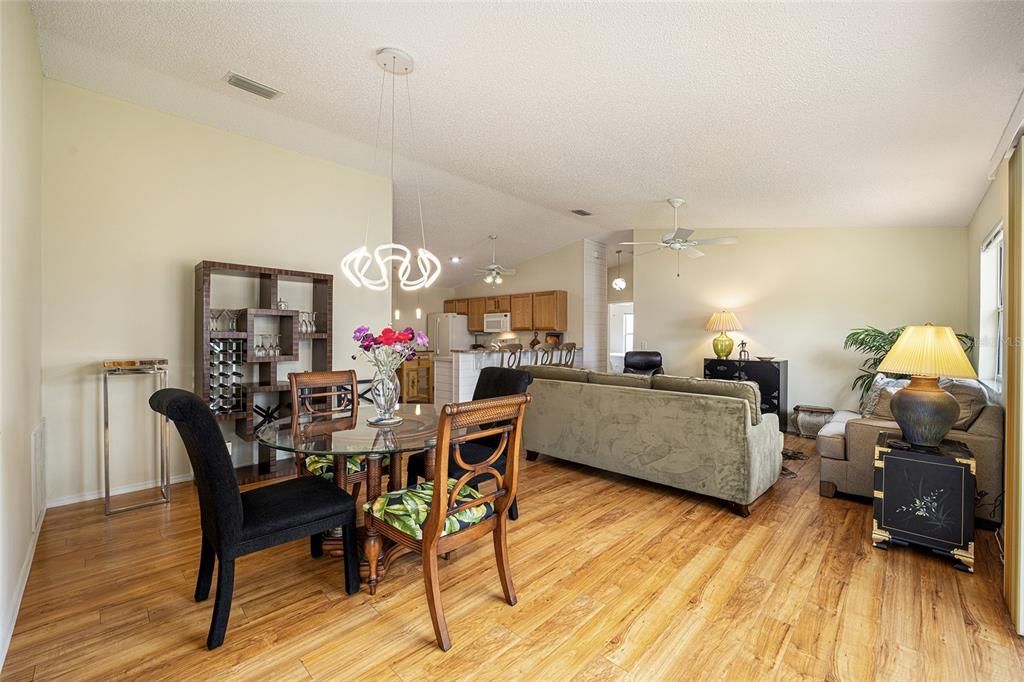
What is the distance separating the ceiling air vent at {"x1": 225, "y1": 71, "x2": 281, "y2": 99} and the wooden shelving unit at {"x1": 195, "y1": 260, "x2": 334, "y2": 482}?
49.7 inches

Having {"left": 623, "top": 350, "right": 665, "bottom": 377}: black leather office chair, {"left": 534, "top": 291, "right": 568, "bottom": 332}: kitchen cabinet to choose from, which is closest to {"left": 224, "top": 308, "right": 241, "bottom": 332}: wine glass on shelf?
{"left": 623, "top": 350, "right": 665, "bottom": 377}: black leather office chair

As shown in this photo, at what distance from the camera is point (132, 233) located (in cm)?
348

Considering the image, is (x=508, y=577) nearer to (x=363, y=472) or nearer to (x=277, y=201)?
(x=363, y=472)

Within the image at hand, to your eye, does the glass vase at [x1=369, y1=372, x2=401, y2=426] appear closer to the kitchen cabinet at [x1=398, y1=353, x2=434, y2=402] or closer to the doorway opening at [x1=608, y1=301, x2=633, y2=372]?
the kitchen cabinet at [x1=398, y1=353, x2=434, y2=402]

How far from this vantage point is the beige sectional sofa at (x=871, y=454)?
284cm

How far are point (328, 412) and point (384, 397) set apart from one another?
53cm

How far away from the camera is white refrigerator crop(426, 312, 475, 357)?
9.09 m

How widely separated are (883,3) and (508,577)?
2.95 m

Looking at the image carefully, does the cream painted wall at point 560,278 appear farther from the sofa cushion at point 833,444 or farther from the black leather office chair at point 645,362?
the sofa cushion at point 833,444

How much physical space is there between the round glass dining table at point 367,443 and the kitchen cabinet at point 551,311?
5.29 m

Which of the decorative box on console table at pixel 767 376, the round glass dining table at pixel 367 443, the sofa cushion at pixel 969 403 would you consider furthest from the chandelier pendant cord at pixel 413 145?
the decorative box on console table at pixel 767 376

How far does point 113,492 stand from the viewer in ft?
11.2

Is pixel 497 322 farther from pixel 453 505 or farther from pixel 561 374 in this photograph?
pixel 453 505

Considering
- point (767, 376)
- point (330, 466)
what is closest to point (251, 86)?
point (330, 466)
